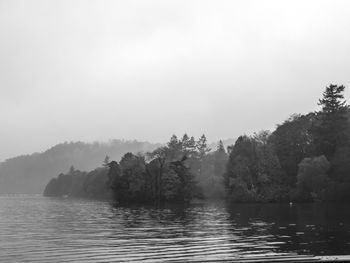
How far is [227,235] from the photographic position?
159 ft

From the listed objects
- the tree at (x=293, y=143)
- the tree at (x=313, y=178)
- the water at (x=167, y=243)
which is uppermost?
the tree at (x=293, y=143)

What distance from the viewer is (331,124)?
5379 inches

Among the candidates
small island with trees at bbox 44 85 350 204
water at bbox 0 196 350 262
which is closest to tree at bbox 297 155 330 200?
small island with trees at bbox 44 85 350 204

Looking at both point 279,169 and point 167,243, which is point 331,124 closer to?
point 279,169

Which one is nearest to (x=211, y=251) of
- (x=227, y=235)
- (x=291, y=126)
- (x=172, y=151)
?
(x=227, y=235)

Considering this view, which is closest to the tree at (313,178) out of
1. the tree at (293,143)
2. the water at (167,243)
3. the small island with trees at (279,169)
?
the small island with trees at (279,169)

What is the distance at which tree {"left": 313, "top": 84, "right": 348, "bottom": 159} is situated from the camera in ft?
447

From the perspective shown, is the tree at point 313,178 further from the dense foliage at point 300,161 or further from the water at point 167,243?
the water at point 167,243

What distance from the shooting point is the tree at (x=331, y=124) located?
136 meters

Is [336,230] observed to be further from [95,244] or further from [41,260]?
[41,260]

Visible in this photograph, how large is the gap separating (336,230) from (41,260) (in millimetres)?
34096

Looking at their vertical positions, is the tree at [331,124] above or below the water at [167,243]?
above

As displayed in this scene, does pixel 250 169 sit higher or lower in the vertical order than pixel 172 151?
lower

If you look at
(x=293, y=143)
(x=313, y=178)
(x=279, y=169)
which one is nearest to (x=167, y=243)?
(x=313, y=178)
